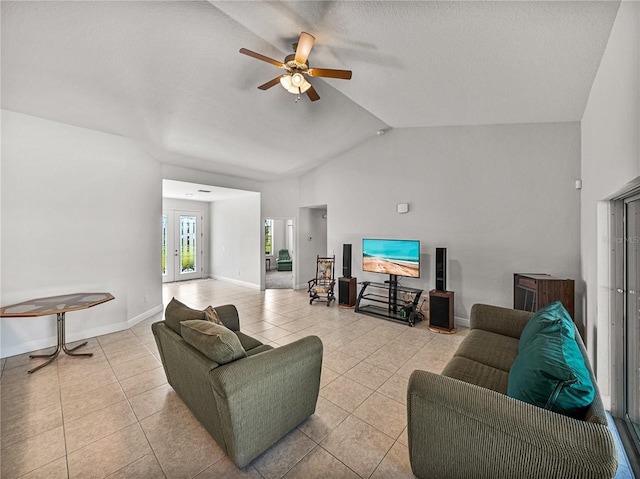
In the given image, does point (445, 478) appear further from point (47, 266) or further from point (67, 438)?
point (47, 266)

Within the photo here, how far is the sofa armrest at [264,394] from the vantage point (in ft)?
Result: 4.99

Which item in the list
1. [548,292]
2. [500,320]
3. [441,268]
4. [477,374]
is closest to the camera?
[477,374]

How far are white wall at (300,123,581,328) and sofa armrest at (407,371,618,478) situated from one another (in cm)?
324

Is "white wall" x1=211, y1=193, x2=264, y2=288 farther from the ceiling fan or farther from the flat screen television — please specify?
the ceiling fan

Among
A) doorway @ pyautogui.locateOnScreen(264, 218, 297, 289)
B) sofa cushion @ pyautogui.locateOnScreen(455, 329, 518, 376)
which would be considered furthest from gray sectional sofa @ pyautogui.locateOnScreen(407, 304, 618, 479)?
doorway @ pyautogui.locateOnScreen(264, 218, 297, 289)

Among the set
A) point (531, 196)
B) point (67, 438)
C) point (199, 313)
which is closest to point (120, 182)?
point (199, 313)

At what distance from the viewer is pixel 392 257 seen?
4.72 metres

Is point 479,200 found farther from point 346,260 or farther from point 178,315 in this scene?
point 178,315

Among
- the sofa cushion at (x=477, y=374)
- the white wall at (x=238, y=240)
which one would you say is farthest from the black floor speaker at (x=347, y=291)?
the sofa cushion at (x=477, y=374)

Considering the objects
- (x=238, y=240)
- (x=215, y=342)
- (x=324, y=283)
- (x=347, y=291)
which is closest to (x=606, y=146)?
(x=215, y=342)

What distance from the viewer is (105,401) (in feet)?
7.72

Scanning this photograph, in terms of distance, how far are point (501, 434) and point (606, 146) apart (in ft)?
7.78

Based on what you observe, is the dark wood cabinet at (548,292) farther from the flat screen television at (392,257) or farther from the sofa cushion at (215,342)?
the sofa cushion at (215,342)

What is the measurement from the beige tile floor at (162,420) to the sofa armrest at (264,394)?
171mm
